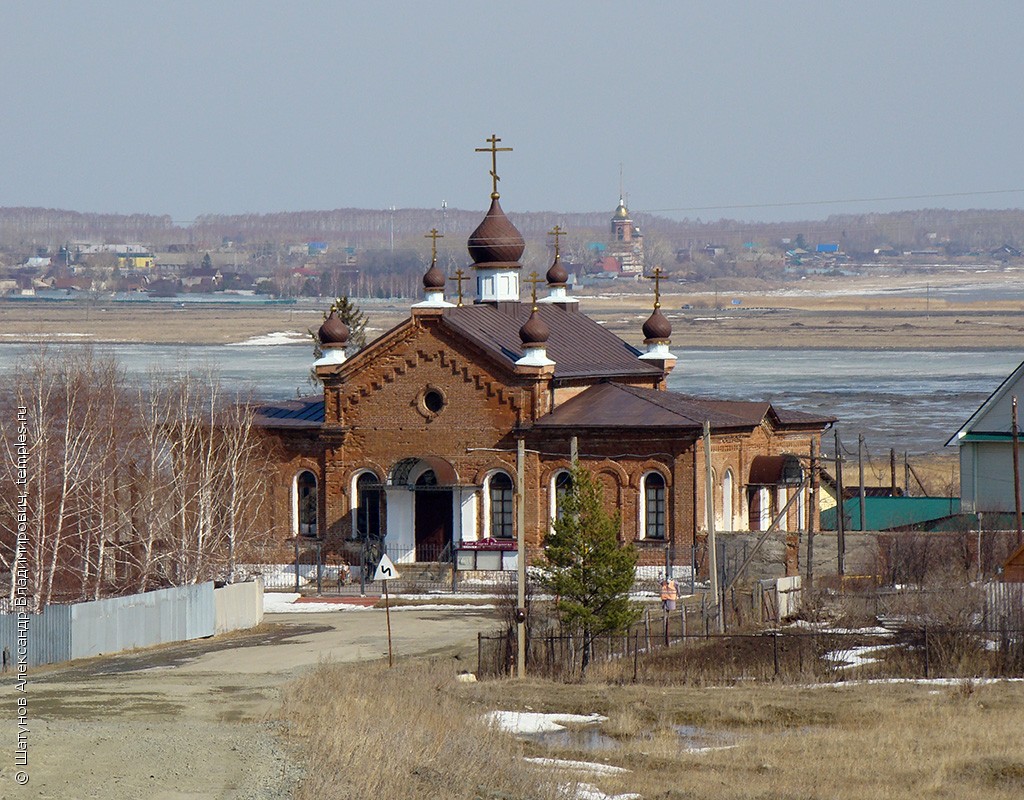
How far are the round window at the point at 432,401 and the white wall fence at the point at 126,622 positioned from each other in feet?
21.3

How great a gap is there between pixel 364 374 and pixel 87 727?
18.9 metres

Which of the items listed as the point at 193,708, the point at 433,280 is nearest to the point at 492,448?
the point at 433,280

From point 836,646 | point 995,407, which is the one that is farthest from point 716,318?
point 836,646

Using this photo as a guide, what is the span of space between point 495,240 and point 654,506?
8.37m

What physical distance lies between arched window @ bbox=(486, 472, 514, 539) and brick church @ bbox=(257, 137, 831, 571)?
1.1 inches

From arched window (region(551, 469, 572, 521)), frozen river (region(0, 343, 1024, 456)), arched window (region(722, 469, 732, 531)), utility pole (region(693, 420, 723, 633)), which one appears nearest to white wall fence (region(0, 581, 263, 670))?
arched window (region(551, 469, 572, 521))

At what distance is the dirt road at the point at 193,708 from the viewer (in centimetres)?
1902

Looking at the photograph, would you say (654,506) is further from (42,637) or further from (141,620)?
(42,637)

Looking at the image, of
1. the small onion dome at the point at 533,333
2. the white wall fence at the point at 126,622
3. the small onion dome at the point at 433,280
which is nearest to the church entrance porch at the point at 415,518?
the small onion dome at the point at 533,333

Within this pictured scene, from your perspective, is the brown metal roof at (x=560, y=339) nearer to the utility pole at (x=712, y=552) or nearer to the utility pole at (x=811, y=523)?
the utility pole at (x=811, y=523)

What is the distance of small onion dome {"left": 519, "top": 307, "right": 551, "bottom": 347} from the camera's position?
3894 cm

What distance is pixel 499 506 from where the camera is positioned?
39.5 metres

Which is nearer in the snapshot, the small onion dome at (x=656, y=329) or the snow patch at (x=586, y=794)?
the snow patch at (x=586, y=794)

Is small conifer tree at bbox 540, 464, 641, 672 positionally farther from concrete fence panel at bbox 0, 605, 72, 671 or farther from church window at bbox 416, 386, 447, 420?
church window at bbox 416, 386, 447, 420
